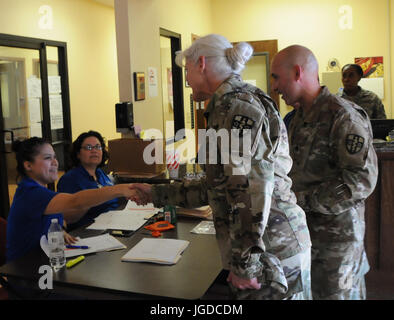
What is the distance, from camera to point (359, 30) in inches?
273

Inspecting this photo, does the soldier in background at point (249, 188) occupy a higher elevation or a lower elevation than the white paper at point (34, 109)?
lower

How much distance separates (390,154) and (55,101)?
14.7 ft

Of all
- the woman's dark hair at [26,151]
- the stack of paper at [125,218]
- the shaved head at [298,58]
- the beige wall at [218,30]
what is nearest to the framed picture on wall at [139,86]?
the beige wall at [218,30]

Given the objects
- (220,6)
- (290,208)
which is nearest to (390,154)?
(290,208)

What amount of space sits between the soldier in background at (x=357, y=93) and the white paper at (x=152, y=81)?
2162 millimetres

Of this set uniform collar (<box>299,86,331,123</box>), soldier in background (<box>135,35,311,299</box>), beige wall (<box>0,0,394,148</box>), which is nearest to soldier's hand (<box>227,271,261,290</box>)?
soldier in background (<box>135,35,311,299</box>)

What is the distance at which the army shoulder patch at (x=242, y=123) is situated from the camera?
1.48 m

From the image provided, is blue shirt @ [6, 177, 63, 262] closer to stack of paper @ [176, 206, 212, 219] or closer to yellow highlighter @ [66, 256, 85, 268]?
yellow highlighter @ [66, 256, 85, 268]

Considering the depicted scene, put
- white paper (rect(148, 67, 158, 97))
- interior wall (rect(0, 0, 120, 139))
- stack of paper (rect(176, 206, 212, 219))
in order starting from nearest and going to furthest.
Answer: stack of paper (rect(176, 206, 212, 219)) → white paper (rect(148, 67, 158, 97)) → interior wall (rect(0, 0, 120, 139))

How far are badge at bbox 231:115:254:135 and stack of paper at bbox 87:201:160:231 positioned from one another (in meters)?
1.14

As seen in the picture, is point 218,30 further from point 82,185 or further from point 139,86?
point 82,185

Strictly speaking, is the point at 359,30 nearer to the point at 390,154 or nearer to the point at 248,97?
the point at 390,154

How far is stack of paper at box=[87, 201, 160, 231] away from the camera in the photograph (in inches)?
97.7
